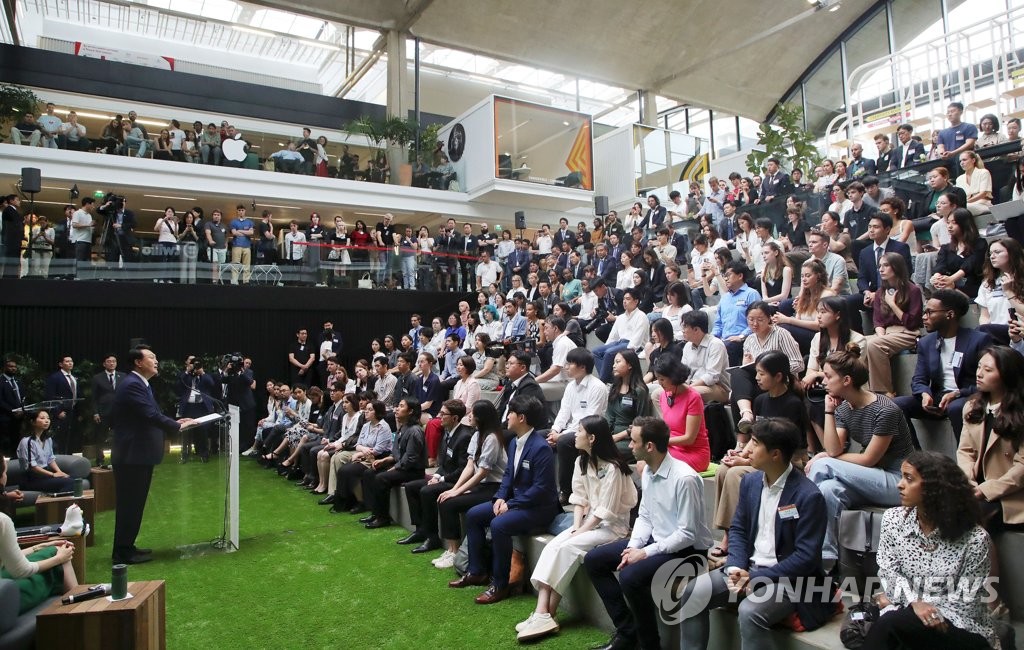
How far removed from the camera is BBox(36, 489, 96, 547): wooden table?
5.94 m

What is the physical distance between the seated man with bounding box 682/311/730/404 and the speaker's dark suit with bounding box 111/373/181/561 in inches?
161

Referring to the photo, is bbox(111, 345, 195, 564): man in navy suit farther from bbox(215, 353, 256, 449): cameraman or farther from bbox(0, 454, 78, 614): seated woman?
bbox(215, 353, 256, 449): cameraman

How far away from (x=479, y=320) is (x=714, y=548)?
27.8ft

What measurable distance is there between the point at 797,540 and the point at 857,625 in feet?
1.29

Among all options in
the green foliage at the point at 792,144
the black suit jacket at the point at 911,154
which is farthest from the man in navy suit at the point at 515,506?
the green foliage at the point at 792,144

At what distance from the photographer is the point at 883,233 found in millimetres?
5812

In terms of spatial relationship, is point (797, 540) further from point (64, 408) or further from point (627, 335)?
point (64, 408)

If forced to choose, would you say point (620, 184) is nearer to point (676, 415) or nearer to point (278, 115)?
point (278, 115)

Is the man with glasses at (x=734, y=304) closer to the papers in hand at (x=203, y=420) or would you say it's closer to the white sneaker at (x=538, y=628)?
the white sneaker at (x=538, y=628)

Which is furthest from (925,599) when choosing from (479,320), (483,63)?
(483,63)

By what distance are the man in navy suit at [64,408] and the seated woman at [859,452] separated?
7.42m

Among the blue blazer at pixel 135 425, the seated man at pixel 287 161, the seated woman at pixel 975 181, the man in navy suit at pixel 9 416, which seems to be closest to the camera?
the blue blazer at pixel 135 425

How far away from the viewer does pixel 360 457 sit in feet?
24.6

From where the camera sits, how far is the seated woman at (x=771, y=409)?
388 cm
